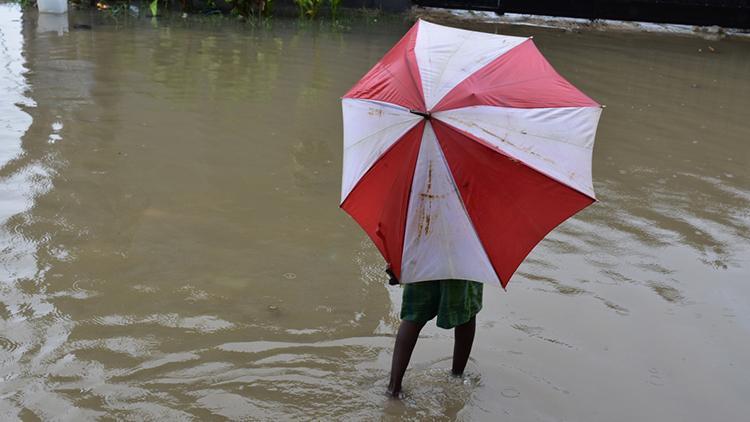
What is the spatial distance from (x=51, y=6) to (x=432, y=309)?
10.9 meters

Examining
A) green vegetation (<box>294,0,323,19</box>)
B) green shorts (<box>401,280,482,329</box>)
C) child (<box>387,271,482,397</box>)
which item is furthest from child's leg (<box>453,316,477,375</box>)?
green vegetation (<box>294,0,323,19</box>)

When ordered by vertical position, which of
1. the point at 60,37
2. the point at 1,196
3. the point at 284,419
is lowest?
the point at 284,419

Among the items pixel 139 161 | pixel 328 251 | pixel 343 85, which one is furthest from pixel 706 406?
pixel 343 85

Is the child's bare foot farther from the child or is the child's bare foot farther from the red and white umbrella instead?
the red and white umbrella

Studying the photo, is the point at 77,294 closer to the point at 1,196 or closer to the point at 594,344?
the point at 1,196

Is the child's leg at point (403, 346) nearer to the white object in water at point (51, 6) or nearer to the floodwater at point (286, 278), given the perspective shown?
the floodwater at point (286, 278)

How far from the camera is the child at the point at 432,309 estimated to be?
3.26 metres

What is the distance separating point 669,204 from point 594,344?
2.26 metres

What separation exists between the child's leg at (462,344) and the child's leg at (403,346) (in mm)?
208

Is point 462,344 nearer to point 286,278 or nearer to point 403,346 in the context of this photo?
point 403,346

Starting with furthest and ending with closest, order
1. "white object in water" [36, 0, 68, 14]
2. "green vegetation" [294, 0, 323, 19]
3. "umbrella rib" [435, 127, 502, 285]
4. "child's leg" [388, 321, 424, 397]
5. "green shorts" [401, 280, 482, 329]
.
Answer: "green vegetation" [294, 0, 323, 19] → "white object in water" [36, 0, 68, 14] → "child's leg" [388, 321, 424, 397] → "green shorts" [401, 280, 482, 329] → "umbrella rib" [435, 127, 502, 285]

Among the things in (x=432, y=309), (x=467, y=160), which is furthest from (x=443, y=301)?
(x=467, y=160)

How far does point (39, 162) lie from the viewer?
5879 mm

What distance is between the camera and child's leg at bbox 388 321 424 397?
339cm
